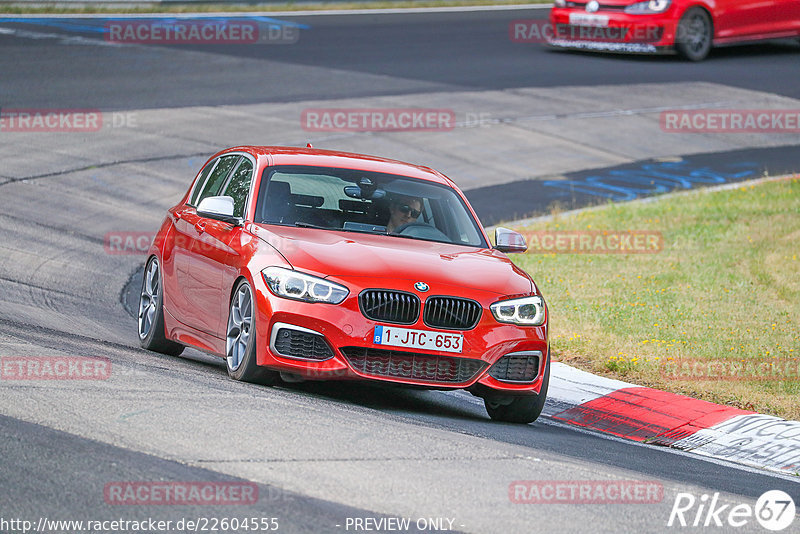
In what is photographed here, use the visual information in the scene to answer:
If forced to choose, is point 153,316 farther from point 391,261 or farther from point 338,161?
point 391,261

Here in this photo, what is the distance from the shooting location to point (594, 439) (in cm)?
877

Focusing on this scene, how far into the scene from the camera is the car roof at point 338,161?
31.8ft

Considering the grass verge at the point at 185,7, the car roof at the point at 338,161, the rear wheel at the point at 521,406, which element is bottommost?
the rear wheel at the point at 521,406

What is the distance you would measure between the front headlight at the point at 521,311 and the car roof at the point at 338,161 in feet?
5.72

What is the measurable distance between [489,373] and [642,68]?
66.0ft

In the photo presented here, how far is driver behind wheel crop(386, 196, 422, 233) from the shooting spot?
941cm

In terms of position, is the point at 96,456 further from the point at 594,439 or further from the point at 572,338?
the point at 572,338

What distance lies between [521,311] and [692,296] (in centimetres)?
526

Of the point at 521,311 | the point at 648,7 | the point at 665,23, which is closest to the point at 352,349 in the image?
the point at 521,311

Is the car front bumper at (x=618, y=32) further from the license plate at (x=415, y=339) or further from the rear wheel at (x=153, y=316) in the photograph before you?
the license plate at (x=415, y=339)

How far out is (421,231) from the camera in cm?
946

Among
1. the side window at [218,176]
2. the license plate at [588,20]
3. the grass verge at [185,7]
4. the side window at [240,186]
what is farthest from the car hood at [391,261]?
the grass verge at [185,7]

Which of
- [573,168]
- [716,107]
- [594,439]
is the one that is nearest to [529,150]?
[573,168]

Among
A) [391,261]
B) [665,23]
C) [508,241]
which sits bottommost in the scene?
[508,241]
